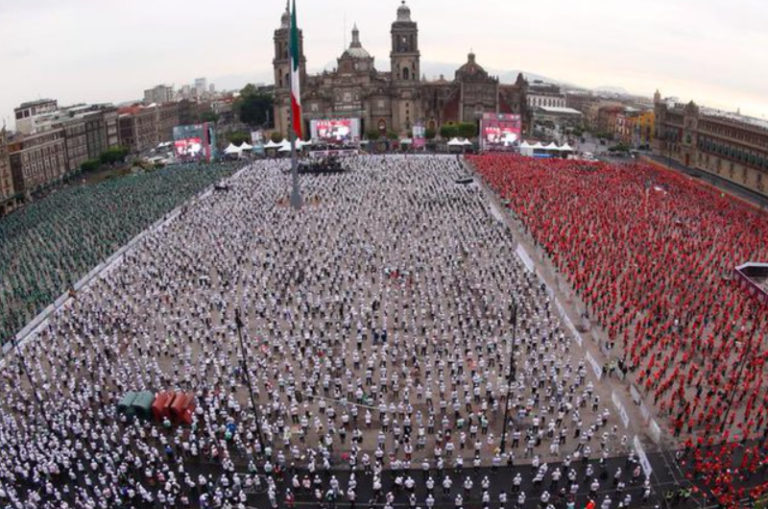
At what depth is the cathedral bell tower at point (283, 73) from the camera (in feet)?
349

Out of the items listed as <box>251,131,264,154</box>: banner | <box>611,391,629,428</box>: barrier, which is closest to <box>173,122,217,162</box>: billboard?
<box>251,131,264,154</box>: banner

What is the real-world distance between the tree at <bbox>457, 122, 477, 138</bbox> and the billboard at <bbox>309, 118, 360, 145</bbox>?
18449 mm

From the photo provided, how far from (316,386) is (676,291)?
A: 20.9 metres

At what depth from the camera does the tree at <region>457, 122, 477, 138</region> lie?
326 feet

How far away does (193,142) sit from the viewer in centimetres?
8506

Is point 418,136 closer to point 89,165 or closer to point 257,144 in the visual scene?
point 257,144

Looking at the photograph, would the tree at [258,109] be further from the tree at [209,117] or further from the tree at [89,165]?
the tree at [89,165]

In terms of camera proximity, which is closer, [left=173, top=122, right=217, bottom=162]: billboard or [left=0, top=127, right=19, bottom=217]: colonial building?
[left=0, top=127, right=19, bottom=217]: colonial building

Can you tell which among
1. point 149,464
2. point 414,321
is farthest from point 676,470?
point 149,464

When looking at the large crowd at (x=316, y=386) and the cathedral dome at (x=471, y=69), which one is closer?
the large crowd at (x=316, y=386)

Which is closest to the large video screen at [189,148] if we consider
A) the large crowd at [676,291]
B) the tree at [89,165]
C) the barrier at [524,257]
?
the tree at [89,165]

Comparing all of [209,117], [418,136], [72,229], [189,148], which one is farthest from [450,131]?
[209,117]

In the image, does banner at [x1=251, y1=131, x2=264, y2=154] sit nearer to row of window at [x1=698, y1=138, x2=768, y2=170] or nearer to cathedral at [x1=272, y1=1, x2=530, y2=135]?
cathedral at [x1=272, y1=1, x2=530, y2=135]

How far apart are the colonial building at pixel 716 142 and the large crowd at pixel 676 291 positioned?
8.00 meters
